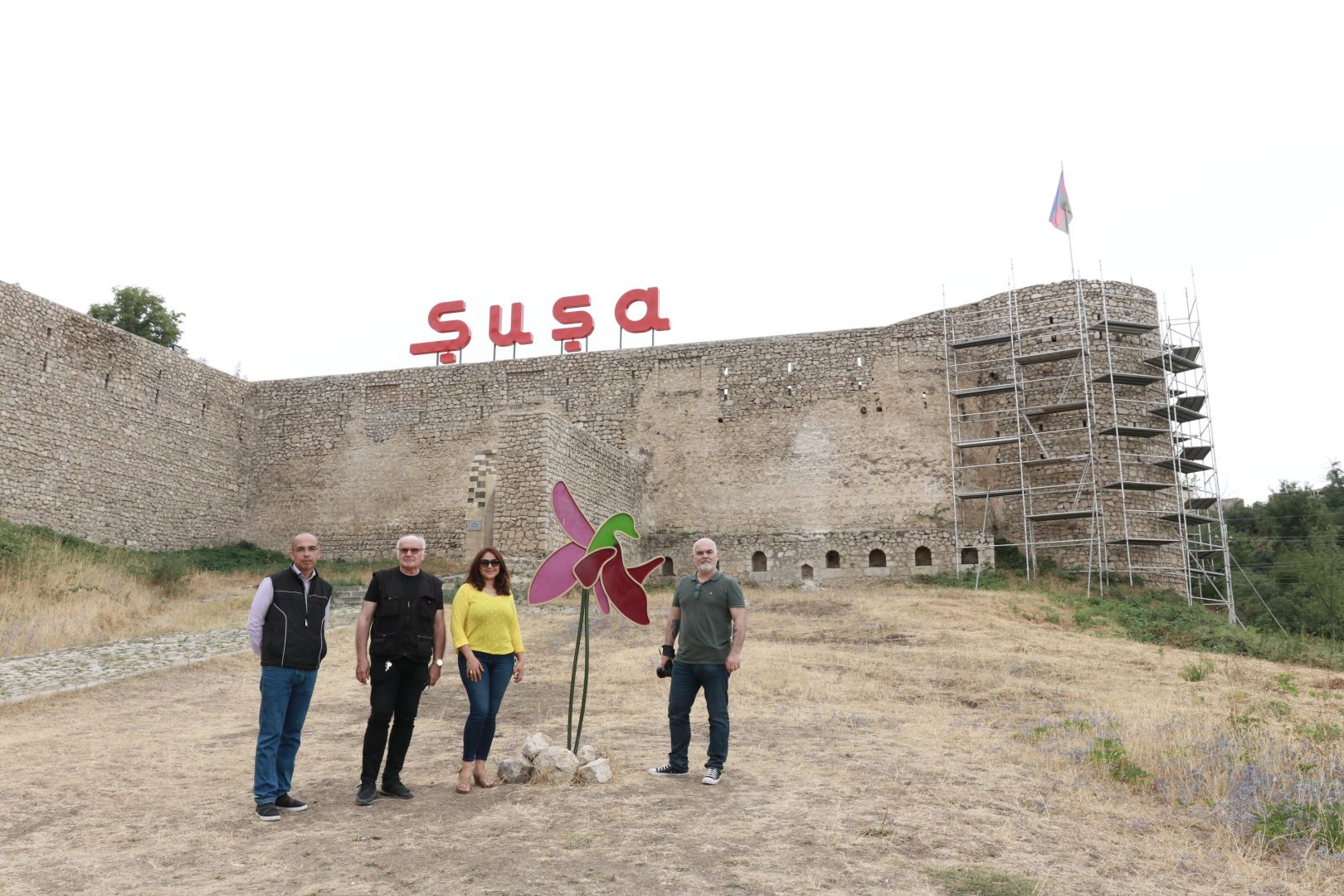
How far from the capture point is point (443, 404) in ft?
77.2

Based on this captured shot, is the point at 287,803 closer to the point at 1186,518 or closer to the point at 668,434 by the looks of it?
the point at 668,434

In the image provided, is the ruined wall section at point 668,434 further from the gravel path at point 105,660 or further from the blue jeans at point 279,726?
the blue jeans at point 279,726

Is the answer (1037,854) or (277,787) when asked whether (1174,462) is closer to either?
(1037,854)

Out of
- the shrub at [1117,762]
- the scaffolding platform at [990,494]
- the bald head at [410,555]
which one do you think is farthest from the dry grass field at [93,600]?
the scaffolding platform at [990,494]

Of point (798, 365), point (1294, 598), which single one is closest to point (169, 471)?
point (798, 365)

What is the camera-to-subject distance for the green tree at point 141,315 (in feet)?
89.9

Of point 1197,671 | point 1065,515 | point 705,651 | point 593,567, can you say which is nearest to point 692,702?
point 705,651

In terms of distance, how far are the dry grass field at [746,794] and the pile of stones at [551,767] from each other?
98 millimetres

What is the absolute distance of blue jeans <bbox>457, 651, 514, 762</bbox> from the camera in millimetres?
4934

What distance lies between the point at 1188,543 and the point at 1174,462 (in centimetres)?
199

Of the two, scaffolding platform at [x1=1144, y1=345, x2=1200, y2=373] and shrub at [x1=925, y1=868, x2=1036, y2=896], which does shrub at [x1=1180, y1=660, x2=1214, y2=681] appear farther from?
scaffolding platform at [x1=1144, y1=345, x2=1200, y2=373]

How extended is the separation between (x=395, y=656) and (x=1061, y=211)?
21394 mm

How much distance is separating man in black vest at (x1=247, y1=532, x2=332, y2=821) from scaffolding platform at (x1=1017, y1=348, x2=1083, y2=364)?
61.3ft

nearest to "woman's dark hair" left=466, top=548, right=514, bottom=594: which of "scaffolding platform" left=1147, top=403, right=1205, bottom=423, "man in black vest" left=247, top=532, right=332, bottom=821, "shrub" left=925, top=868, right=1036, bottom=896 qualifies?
"man in black vest" left=247, top=532, right=332, bottom=821
